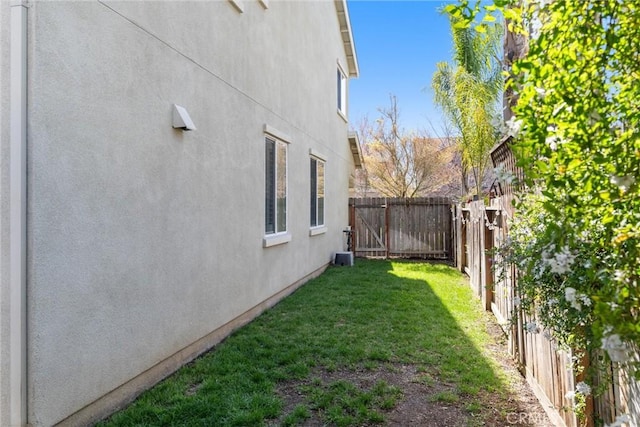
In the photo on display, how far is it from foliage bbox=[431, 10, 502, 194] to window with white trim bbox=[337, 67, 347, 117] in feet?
9.82

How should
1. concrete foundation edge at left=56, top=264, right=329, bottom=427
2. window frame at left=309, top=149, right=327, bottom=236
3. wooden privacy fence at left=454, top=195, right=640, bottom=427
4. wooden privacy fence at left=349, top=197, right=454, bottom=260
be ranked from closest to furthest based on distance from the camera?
wooden privacy fence at left=454, top=195, right=640, bottom=427, concrete foundation edge at left=56, top=264, right=329, bottom=427, window frame at left=309, top=149, right=327, bottom=236, wooden privacy fence at left=349, top=197, right=454, bottom=260

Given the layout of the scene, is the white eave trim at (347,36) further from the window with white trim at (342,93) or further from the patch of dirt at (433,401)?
the patch of dirt at (433,401)

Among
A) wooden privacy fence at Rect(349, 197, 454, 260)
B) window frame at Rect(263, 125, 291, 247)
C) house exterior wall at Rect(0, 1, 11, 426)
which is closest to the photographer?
house exterior wall at Rect(0, 1, 11, 426)

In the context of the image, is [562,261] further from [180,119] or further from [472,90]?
[472,90]

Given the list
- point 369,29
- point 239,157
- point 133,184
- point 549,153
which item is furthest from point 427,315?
point 369,29

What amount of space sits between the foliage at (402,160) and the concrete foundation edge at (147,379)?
1634 centimetres

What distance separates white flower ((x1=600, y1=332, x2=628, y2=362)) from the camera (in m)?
1.23

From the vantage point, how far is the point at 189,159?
4.41 meters

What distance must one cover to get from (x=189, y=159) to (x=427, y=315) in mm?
4202

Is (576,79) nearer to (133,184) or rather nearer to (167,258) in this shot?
(133,184)

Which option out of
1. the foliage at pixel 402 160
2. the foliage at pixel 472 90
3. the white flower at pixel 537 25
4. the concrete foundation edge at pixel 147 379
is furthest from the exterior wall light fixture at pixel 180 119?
the foliage at pixel 402 160

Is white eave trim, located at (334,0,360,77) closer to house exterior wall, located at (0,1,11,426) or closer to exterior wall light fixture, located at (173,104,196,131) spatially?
exterior wall light fixture, located at (173,104,196,131)

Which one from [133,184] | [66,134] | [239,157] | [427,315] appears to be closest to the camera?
[66,134]

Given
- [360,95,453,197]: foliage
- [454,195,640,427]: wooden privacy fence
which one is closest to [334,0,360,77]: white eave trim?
[360,95,453,197]: foliage
